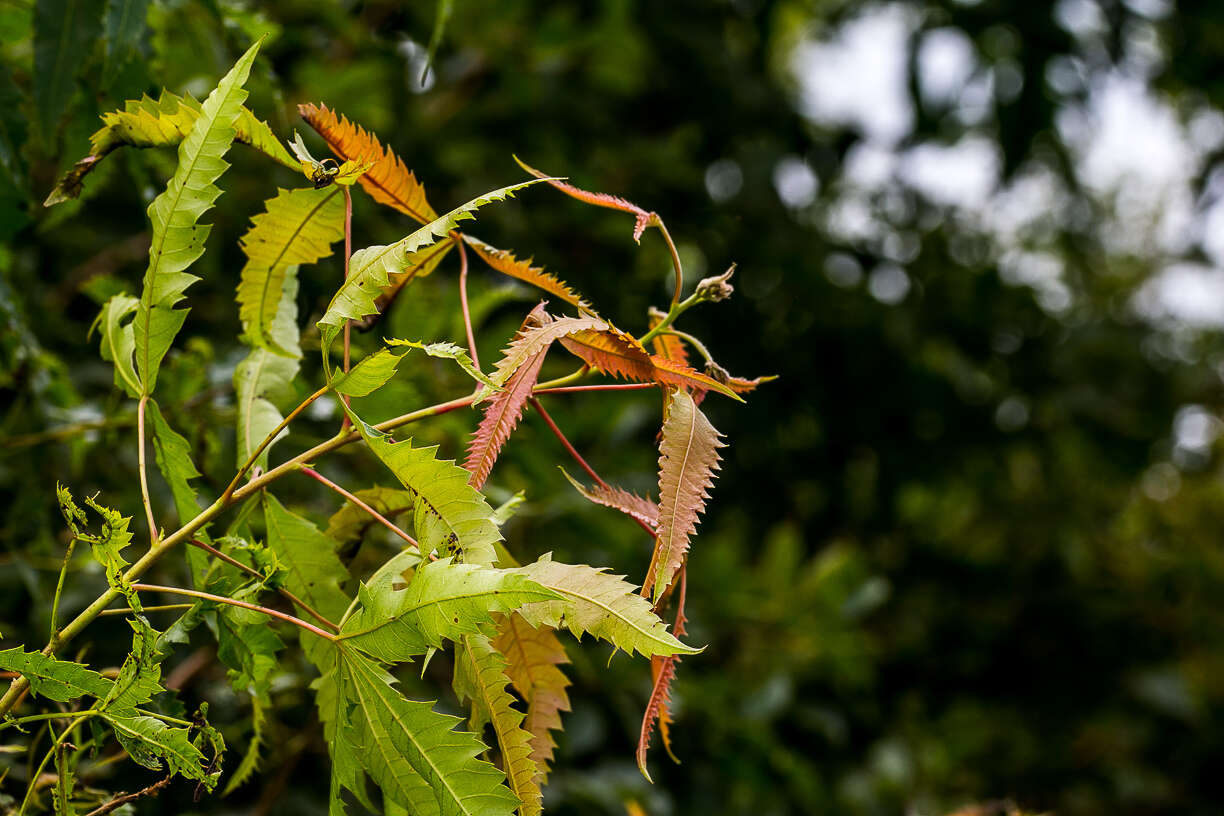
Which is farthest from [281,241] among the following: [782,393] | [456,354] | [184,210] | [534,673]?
[782,393]

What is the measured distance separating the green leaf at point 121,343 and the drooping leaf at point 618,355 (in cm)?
26

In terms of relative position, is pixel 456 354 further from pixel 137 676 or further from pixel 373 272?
pixel 137 676

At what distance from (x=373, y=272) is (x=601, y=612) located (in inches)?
7.8

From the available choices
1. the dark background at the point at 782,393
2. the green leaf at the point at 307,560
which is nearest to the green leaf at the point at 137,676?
the green leaf at the point at 307,560

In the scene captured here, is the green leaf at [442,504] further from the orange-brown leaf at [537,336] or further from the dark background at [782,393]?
the dark background at [782,393]

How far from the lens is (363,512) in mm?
575

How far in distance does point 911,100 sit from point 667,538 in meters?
1.73

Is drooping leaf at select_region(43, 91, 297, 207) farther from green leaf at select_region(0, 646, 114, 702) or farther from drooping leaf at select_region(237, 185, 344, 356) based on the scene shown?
green leaf at select_region(0, 646, 114, 702)

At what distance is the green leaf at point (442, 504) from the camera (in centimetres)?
46

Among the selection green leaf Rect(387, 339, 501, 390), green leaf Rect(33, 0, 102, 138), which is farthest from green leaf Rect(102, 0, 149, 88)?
green leaf Rect(387, 339, 501, 390)

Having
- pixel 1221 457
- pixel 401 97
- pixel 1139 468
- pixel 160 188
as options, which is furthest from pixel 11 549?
pixel 1221 457

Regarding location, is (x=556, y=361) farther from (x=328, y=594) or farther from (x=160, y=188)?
(x=328, y=594)

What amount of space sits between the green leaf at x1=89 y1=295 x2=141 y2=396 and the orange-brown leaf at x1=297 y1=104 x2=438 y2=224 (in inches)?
5.7

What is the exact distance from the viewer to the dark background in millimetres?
1017
